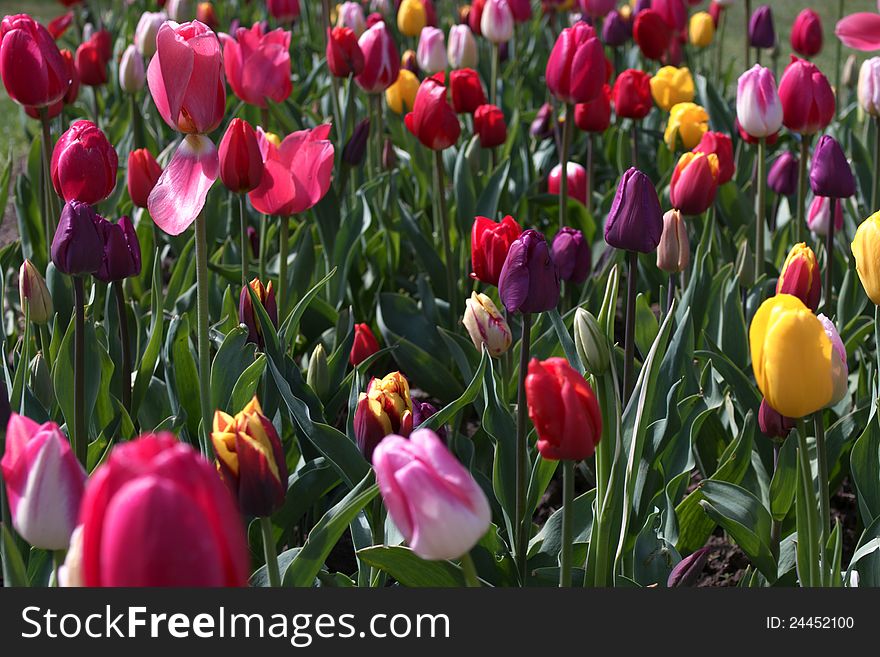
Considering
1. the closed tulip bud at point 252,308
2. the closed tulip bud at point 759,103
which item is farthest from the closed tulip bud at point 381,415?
the closed tulip bud at point 759,103

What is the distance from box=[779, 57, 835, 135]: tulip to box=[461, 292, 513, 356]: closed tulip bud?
0.96m

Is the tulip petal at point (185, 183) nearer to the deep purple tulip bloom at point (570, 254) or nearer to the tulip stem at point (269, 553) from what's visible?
the tulip stem at point (269, 553)

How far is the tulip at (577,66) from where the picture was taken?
7.87ft

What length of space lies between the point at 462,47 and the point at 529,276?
2413 millimetres

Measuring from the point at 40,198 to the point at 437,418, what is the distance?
190cm

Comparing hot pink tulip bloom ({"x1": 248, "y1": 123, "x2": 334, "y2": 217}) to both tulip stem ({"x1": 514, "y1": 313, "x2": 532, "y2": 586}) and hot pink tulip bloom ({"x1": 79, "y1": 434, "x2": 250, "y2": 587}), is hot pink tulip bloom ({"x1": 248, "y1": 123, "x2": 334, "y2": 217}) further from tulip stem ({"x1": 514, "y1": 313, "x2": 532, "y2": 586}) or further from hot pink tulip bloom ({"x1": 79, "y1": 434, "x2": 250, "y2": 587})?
hot pink tulip bloom ({"x1": 79, "y1": 434, "x2": 250, "y2": 587})

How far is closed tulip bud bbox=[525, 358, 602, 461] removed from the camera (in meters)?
1.12

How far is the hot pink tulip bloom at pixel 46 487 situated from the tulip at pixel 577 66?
1.67m

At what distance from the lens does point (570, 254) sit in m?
2.16

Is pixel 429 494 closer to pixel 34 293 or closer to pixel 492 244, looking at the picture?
pixel 492 244

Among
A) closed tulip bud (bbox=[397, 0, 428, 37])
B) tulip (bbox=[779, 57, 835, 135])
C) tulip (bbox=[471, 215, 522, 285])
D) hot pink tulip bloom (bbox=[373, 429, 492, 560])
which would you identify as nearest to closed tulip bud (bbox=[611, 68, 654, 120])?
tulip (bbox=[779, 57, 835, 135])

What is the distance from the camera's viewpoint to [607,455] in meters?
1.43

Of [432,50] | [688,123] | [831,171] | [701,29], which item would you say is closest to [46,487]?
[831,171]

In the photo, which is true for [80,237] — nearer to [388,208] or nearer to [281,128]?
[388,208]
